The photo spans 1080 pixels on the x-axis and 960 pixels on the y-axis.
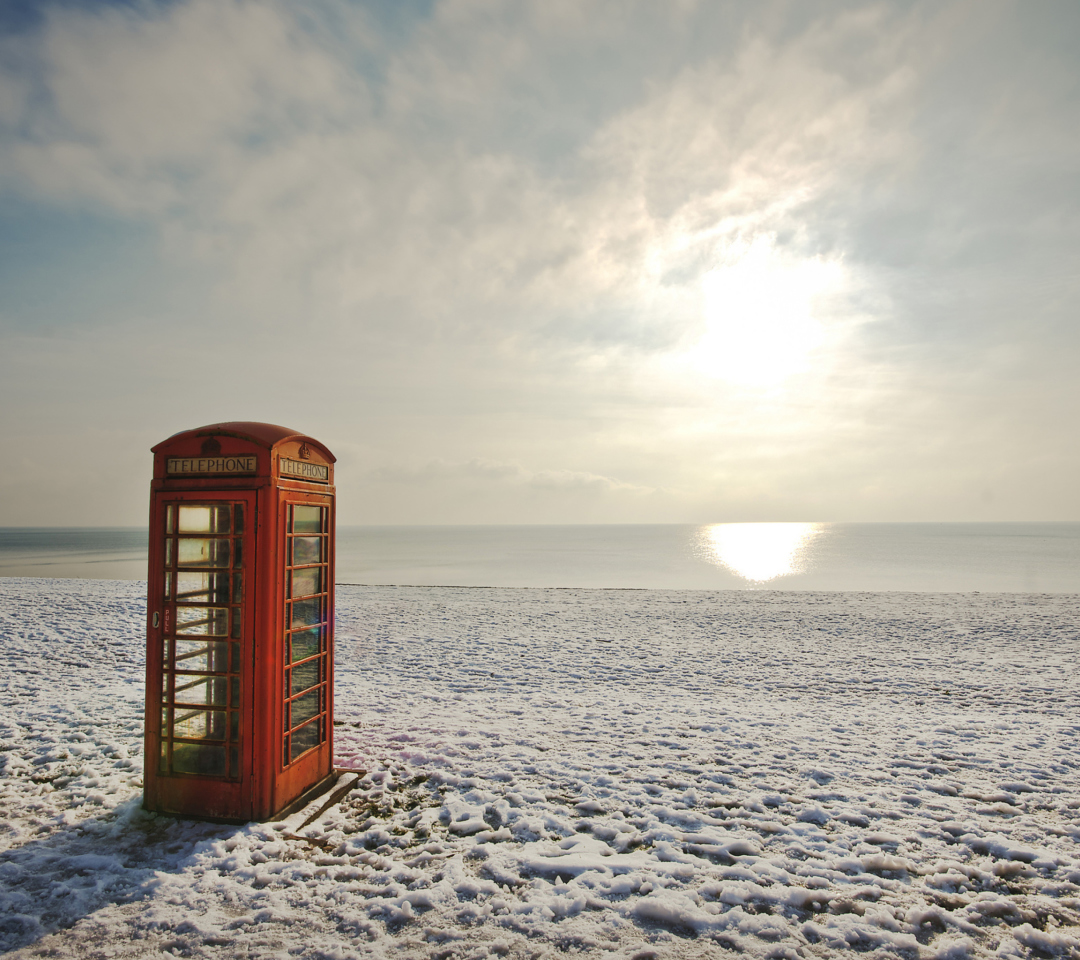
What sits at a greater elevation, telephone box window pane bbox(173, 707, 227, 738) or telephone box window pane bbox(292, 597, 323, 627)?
telephone box window pane bbox(292, 597, 323, 627)

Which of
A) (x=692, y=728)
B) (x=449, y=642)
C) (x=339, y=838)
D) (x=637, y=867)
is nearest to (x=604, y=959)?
(x=637, y=867)

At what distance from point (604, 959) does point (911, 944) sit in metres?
1.60

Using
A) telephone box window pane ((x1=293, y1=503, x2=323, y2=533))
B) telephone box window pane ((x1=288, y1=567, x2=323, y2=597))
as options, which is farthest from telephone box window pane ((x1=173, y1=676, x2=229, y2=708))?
telephone box window pane ((x1=293, y1=503, x2=323, y2=533))

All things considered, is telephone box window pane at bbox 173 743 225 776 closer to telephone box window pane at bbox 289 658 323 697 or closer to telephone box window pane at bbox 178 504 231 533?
telephone box window pane at bbox 289 658 323 697

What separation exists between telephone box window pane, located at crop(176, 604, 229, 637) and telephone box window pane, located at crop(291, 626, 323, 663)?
521mm

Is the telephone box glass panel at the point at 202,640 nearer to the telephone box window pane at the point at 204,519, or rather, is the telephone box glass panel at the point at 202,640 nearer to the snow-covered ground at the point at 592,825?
the telephone box window pane at the point at 204,519

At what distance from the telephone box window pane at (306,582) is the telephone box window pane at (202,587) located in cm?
44

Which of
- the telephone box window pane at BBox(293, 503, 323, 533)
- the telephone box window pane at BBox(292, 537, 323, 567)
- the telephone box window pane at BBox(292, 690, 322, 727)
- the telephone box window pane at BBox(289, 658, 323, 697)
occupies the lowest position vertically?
the telephone box window pane at BBox(292, 690, 322, 727)

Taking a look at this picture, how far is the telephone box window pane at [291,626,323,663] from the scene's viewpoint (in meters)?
4.66

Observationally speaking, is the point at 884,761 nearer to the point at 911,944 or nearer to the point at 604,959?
the point at 911,944

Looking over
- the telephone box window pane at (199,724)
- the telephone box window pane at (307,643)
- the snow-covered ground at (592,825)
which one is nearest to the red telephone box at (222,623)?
the telephone box window pane at (199,724)

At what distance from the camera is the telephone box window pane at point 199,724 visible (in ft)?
14.3

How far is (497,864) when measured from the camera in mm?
3867

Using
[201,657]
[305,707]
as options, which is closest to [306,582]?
[201,657]
